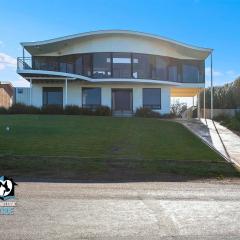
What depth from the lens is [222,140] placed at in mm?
23219

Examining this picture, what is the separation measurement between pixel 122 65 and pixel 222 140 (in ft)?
50.5

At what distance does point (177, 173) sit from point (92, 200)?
613 centimetres

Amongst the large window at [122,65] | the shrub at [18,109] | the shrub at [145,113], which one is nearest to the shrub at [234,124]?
the shrub at [145,113]

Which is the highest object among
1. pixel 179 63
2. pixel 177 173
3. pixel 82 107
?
pixel 179 63

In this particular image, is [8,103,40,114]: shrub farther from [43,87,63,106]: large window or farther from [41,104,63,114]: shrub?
[43,87,63,106]: large window

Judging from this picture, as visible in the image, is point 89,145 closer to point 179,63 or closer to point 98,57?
point 98,57

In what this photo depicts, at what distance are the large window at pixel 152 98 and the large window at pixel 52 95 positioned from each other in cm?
724

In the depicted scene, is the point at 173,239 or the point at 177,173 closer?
the point at 173,239

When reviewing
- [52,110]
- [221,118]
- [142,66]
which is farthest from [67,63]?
[221,118]

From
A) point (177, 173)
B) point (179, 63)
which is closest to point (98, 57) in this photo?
point (179, 63)

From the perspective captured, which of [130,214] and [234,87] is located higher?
[234,87]

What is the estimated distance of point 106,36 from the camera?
3675 cm

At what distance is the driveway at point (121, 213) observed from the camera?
6605 mm

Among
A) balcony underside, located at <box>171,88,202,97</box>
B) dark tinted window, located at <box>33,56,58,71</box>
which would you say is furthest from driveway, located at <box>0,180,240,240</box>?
balcony underside, located at <box>171,88,202,97</box>
